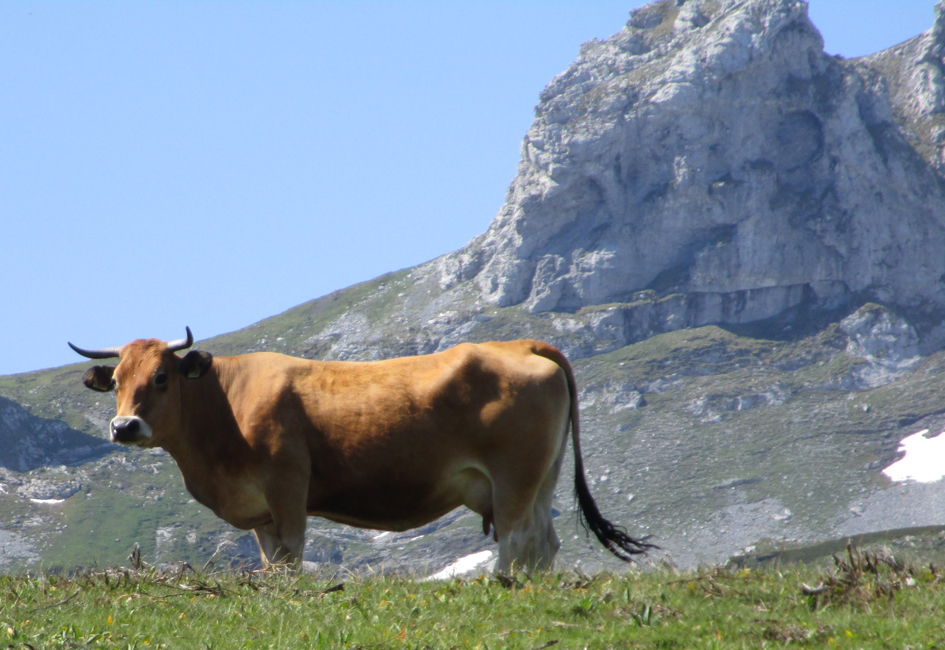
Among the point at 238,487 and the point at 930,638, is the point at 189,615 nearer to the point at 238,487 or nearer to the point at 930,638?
the point at 238,487

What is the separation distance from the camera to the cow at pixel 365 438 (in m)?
11.9

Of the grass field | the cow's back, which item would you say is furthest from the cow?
the grass field

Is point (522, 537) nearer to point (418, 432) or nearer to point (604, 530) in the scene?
point (604, 530)

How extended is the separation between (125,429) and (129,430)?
6cm

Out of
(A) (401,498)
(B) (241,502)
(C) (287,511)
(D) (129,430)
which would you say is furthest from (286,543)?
(D) (129,430)

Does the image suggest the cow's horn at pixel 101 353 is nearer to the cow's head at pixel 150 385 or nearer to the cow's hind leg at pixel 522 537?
the cow's head at pixel 150 385

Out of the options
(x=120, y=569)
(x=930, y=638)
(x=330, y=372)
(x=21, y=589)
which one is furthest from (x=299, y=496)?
(x=930, y=638)

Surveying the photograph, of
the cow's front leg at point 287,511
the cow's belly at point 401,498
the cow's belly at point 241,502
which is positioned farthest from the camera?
the cow's belly at point 401,498

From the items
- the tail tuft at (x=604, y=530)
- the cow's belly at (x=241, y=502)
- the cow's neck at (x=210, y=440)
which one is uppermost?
the cow's neck at (x=210, y=440)

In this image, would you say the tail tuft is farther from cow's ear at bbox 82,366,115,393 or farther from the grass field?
cow's ear at bbox 82,366,115,393

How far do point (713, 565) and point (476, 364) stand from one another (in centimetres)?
439

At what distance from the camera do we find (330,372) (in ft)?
41.8

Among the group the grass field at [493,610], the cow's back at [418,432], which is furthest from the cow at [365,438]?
the grass field at [493,610]

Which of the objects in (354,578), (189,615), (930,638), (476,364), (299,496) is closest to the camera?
(930,638)
